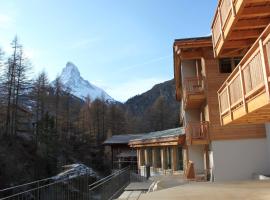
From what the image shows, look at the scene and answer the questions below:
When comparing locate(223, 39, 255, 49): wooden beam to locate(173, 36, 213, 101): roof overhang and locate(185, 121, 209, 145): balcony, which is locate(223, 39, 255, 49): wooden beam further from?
locate(185, 121, 209, 145): balcony

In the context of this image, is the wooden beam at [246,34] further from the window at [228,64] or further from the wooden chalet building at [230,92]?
the window at [228,64]

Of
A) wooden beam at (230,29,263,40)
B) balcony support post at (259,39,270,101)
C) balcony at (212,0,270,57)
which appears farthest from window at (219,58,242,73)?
balcony support post at (259,39,270,101)

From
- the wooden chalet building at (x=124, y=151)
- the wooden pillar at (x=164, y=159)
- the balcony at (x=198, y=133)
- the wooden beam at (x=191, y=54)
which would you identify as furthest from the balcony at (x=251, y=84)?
the wooden chalet building at (x=124, y=151)

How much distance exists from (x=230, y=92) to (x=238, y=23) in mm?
2242

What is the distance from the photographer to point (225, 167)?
1959 cm

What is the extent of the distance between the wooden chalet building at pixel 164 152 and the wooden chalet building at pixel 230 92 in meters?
3.96

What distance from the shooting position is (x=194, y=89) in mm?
21828

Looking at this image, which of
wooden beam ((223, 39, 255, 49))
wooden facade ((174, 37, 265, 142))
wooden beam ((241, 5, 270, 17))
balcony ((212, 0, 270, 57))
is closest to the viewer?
balcony ((212, 0, 270, 57))

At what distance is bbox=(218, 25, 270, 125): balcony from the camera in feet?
25.6

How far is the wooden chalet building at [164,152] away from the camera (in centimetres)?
2850

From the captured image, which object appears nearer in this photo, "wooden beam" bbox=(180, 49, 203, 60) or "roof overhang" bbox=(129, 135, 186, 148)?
"wooden beam" bbox=(180, 49, 203, 60)

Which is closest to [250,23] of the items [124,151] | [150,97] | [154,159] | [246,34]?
[246,34]

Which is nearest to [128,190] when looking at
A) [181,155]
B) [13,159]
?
[181,155]

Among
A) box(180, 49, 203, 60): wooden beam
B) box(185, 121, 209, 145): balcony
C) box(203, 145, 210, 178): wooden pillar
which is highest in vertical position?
box(180, 49, 203, 60): wooden beam
